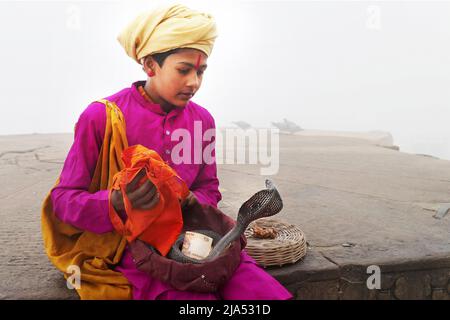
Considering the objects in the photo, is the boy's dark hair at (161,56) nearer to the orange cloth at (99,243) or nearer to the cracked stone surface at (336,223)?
the orange cloth at (99,243)

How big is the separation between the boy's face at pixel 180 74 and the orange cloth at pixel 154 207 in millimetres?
347

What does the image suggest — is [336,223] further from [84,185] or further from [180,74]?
[84,185]

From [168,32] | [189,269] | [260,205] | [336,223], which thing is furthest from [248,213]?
[336,223]

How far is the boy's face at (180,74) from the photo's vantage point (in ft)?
6.61

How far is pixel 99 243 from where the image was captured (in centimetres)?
206

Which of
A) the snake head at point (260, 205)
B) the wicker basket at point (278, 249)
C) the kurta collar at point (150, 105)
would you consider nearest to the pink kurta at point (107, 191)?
the kurta collar at point (150, 105)

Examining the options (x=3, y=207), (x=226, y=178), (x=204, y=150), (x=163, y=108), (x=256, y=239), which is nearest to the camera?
(x=163, y=108)

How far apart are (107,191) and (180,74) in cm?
60

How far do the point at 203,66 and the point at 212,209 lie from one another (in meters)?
0.65

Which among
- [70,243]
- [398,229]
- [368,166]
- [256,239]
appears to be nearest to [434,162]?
[368,166]

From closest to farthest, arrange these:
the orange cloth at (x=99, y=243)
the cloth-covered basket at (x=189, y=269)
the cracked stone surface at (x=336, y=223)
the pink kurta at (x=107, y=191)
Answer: the cloth-covered basket at (x=189, y=269)
the pink kurta at (x=107, y=191)
the orange cloth at (x=99, y=243)
the cracked stone surface at (x=336, y=223)

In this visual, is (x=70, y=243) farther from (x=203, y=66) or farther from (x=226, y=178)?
(x=226, y=178)

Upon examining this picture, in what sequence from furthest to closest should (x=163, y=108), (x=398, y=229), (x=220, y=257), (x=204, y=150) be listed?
1. (x=398, y=229)
2. (x=204, y=150)
3. (x=163, y=108)
4. (x=220, y=257)

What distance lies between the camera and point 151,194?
5.84ft
